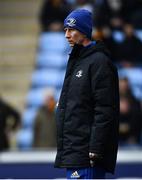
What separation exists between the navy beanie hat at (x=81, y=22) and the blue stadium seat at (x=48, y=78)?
609 centimetres

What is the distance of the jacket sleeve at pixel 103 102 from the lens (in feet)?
14.2

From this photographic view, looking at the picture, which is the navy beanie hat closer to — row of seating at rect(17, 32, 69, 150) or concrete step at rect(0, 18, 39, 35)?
row of seating at rect(17, 32, 69, 150)

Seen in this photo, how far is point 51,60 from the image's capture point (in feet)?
37.3

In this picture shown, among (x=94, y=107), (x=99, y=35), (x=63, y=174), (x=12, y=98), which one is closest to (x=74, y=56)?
(x=94, y=107)

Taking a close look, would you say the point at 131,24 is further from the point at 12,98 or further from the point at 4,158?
the point at 4,158

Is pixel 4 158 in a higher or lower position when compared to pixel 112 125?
lower

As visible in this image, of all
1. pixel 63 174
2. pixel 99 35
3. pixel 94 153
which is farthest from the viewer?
pixel 99 35

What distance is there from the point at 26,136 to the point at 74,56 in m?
5.40

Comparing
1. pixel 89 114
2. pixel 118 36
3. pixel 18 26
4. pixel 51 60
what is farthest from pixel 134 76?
pixel 89 114

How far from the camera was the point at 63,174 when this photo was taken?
6.65m

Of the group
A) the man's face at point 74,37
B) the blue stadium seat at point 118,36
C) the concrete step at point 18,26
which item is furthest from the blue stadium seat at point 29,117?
the man's face at point 74,37

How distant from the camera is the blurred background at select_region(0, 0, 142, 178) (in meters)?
7.07

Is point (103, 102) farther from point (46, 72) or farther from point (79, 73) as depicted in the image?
point (46, 72)

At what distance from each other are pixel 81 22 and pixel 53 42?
672 cm
